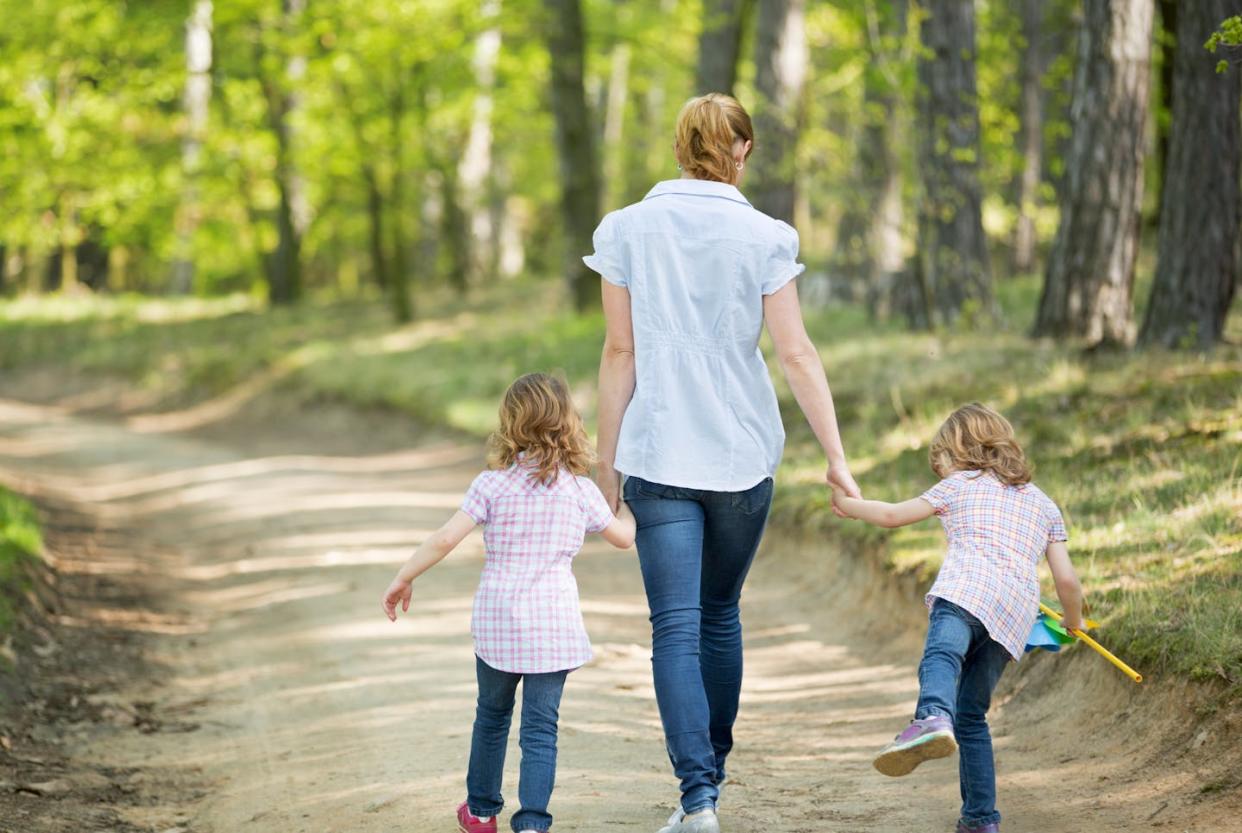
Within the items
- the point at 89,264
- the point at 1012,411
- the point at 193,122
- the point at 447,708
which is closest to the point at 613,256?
the point at 447,708

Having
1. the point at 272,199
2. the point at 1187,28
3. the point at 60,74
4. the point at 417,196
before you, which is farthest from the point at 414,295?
the point at 1187,28

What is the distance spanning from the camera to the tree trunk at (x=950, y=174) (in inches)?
566

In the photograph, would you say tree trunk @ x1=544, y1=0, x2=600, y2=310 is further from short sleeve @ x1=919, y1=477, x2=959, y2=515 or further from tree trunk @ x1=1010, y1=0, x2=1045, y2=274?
short sleeve @ x1=919, y1=477, x2=959, y2=515

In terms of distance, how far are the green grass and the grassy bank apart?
5429mm

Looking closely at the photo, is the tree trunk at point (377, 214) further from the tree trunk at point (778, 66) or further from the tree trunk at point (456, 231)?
the tree trunk at point (778, 66)

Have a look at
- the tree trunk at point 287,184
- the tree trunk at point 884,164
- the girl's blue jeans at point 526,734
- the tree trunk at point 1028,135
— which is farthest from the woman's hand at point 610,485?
the tree trunk at point 287,184

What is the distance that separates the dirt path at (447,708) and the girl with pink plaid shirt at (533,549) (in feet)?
2.08

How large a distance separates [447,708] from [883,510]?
3.08 meters

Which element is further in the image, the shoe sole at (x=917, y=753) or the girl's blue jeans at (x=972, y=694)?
the girl's blue jeans at (x=972, y=694)

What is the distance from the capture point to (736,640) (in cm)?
477

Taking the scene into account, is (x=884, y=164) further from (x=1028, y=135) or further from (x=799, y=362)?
(x=799, y=362)

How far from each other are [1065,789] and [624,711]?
225 centimetres

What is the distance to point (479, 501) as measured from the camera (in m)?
4.48

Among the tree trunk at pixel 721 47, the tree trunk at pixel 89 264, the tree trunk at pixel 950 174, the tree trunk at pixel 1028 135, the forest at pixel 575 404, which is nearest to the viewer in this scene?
the forest at pixel 575 404
